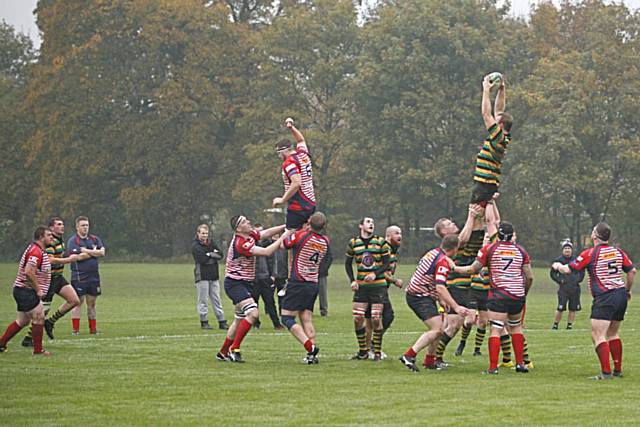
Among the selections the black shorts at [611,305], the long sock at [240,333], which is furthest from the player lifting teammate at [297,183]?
the black shorts at [611,305]

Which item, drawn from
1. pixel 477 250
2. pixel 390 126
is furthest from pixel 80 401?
pixel 390 126

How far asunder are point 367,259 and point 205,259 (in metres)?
7.85

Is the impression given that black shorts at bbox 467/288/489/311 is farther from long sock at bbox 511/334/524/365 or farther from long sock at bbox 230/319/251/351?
long sock at bbox 230/319/251/351

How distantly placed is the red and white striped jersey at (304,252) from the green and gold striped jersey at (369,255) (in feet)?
1.71

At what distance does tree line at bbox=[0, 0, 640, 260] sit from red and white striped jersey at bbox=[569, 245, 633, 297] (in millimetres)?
46020

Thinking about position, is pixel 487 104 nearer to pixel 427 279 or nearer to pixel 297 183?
pixel 427 279

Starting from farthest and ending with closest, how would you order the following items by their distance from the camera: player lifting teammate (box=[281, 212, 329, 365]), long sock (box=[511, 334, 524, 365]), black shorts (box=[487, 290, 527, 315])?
player lifting teammate (box=[281, 212, 329, 365]), long sock (box=[511, 334, 524, 365]), black shorts (box=[487, 290, 527, 315])

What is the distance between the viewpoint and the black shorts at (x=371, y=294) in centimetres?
1653

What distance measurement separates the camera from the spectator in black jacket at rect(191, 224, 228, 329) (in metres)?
23.4

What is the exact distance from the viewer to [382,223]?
73.7m

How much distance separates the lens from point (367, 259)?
16.5 metres

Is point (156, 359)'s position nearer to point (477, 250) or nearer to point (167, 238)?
point (477, 250)

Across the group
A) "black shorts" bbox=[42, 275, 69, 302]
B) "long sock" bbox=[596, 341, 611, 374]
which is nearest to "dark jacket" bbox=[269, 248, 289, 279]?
"black shorts" bbox=[42, 275, 69, 302]

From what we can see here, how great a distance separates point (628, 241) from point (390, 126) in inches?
600
